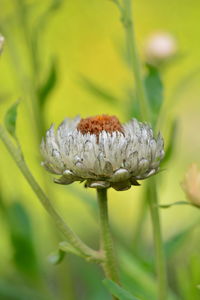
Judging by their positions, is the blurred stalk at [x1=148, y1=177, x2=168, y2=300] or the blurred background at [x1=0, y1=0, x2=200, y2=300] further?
the blurred background at [x1=0, y1=0, x2=200, y2=300]

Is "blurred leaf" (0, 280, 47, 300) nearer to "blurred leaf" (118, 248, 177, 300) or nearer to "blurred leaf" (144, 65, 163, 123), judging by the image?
"blurred leaf" (118, 248, 177, 300)

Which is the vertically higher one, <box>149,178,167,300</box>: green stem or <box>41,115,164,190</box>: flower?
<box>41,115,164,190</box>: flower

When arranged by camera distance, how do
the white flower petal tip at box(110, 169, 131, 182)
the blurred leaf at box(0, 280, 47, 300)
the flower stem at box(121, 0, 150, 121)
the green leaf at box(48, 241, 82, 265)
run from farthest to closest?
the blurred leaf at box(0, 280, 47, 300), the flower stem at box(121, 0, 150, 121), the green leaf at box(48, 241, 82, 265), the white flower petal tip at box(110, 169, 131, 182)

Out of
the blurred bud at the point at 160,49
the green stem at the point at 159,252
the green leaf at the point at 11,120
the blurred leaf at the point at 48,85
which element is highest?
the green leaf at the point at 11,120

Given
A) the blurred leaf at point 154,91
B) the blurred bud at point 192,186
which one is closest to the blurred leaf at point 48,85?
the blurred leaf at point 154,91

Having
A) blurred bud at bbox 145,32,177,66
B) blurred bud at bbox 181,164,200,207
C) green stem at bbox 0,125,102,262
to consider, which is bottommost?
blurred bud at bbox 145,32,177,66

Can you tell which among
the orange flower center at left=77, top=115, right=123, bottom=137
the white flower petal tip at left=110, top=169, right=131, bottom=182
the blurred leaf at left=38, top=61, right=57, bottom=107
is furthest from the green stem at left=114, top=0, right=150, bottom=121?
the blurred leaf at left=38, top=61, right=57, bottom=107

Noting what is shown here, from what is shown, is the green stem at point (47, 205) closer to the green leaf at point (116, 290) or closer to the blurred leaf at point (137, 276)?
the green leaf at point (116, 290)

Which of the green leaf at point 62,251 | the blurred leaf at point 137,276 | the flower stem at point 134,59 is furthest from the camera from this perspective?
the blurred leaf at point 137,276
